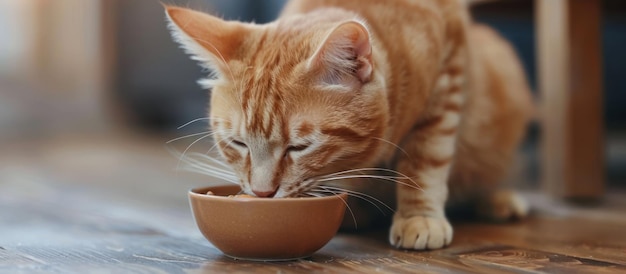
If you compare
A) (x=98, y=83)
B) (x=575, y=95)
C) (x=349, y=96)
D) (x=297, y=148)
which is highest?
(x=98, y=83)

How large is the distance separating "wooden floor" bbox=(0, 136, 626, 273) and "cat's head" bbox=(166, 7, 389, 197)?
0.17 metres

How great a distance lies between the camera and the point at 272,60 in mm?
1350

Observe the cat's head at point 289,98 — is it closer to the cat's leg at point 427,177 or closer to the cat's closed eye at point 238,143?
the cat's closed eye at point 238,143

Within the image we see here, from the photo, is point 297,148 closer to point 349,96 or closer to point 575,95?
point 349,96

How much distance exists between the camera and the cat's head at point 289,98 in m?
1.29

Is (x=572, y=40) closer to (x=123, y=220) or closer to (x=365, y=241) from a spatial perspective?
(x=365, y=241)

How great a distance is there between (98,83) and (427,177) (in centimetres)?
440

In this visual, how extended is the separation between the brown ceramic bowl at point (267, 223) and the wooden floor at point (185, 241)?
1.1 inches

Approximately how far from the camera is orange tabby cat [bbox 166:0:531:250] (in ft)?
4.25

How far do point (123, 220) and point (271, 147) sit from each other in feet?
2.34

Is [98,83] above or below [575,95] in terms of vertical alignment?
above

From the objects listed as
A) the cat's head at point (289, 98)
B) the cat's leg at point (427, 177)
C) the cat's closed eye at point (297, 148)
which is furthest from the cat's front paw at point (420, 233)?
the cat's closed eye at point (297, 148)

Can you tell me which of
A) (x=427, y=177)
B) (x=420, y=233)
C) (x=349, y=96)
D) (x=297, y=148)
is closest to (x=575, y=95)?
(x=427, y=177)

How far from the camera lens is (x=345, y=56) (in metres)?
1.30
